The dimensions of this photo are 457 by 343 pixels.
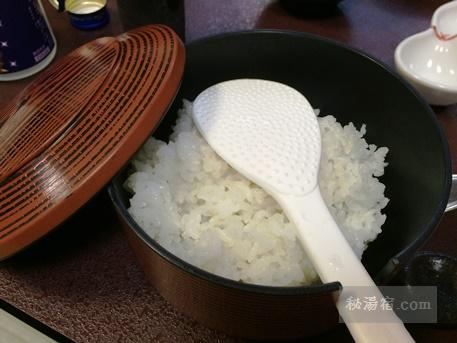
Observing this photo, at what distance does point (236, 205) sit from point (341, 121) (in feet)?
1.39

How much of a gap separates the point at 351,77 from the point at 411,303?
545mm

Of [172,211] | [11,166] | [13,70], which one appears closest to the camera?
[11,166]

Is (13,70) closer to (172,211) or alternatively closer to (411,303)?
(172,211)

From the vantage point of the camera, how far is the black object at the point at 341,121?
64 cm

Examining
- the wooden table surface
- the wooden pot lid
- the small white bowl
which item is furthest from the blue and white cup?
the small white bowl

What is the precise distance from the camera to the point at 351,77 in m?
1.06

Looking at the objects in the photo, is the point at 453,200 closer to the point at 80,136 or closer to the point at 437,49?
the point at 437,49

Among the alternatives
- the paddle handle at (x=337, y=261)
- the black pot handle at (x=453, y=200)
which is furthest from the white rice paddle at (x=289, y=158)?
the black pot handle at (x=453, y=200)

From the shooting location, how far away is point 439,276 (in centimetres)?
89

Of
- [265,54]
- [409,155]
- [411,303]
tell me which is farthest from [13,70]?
[411,303]

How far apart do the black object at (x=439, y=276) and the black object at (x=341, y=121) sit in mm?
65

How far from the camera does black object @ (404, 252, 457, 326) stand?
84 centimetres

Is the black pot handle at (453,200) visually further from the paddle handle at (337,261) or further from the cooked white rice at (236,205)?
the paddle handle at (337,261)

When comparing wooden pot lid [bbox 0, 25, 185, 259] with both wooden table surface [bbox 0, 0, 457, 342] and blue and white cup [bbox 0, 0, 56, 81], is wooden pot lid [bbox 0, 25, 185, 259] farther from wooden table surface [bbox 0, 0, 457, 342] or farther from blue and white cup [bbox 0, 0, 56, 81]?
blue and white cup [bbox 0, 0, 56, 81]
